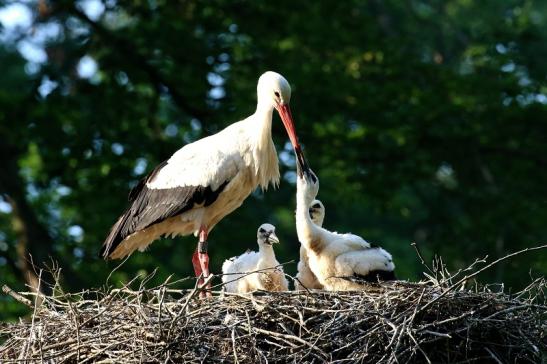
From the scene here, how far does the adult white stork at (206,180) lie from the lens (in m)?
11.6

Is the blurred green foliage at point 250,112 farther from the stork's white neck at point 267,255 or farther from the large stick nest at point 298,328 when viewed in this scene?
the large stick nest at point 298,328

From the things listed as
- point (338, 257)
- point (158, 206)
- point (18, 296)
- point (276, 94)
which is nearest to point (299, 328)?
point (338, 257)

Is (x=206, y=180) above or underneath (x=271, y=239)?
above

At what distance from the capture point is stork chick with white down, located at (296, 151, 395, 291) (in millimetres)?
10539

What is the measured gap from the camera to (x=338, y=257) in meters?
10.6

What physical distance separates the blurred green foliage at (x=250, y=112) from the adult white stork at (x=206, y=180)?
6.32 m

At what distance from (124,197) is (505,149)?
19.9 feet

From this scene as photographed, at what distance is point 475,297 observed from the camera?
9641 mm

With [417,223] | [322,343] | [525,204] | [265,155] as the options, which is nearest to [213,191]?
[265,155]

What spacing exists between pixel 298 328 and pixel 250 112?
30.5 ft

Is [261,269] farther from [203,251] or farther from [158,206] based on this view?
[158,206]

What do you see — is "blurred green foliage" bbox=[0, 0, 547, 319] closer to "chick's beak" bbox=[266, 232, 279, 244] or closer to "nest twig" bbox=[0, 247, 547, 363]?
"chick's beak" bbox=[266, 232, 279, 244]

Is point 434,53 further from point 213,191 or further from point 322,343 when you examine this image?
point 322,343

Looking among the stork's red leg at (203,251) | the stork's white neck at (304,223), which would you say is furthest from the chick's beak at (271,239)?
the stork's red leg at (203,251)
